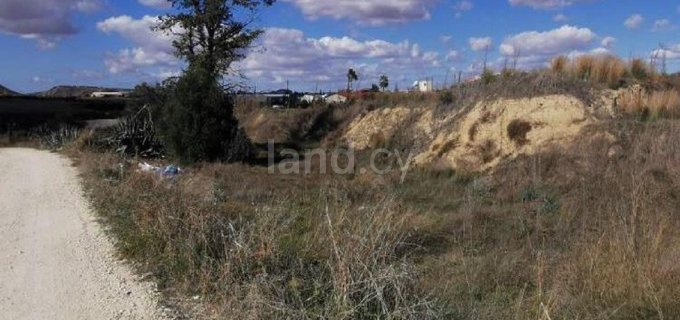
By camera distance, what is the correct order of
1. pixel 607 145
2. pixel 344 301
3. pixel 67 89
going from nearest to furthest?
pixel 344 301
pixel 607 145
pixel 67 89

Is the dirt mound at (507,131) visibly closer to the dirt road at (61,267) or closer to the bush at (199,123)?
the bush at (199,123)

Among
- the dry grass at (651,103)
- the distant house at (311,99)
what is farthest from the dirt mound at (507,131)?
the distant house at (311,99)

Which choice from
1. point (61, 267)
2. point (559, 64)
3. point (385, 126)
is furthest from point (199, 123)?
point (61, 267)

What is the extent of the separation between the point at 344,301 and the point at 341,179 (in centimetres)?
1566

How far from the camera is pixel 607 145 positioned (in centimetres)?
1812

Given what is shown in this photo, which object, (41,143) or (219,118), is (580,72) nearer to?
(219,118)

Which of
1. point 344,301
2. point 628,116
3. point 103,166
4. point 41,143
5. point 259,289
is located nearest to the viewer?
point 344,301

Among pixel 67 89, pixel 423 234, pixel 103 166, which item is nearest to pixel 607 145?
pixel 423 234

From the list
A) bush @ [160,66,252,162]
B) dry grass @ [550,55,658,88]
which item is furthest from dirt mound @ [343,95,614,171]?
bush @ [160,66,252,162]

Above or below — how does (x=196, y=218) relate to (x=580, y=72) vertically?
below

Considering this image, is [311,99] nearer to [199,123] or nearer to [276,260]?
[199,123]

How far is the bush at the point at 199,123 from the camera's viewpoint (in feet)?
78.0

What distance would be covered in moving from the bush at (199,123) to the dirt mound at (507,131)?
692 centimetres

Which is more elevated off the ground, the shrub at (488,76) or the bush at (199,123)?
the shrub at (488,76)
